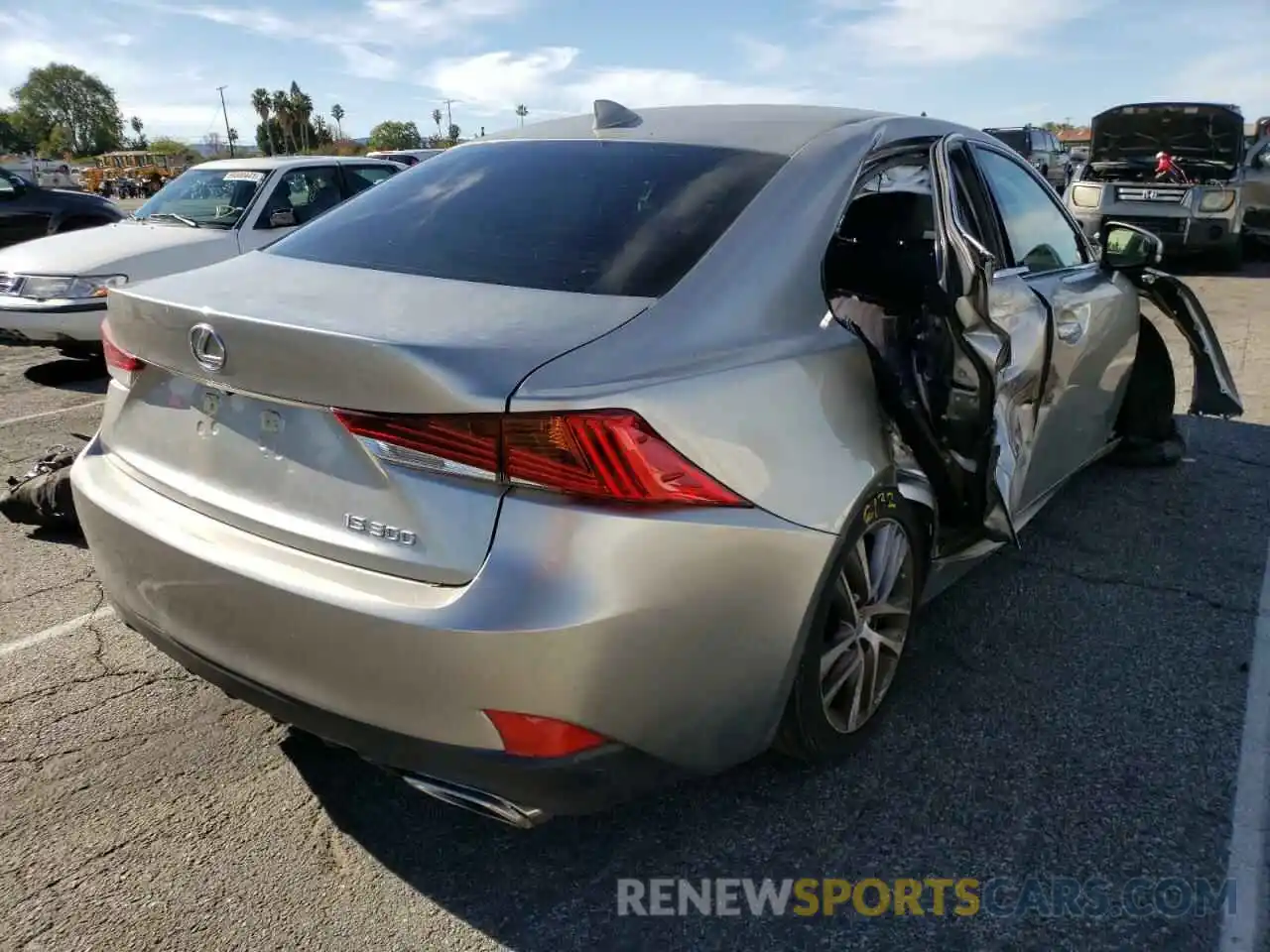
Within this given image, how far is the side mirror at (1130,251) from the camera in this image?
4.27 metres

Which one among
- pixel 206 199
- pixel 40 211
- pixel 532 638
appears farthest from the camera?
pixel 40 211

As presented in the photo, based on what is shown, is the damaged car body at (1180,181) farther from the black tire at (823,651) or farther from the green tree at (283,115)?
the green tree at (283,115)

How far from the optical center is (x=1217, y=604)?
143 inches

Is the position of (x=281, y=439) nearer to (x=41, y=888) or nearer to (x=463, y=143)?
(x=41, y=888)

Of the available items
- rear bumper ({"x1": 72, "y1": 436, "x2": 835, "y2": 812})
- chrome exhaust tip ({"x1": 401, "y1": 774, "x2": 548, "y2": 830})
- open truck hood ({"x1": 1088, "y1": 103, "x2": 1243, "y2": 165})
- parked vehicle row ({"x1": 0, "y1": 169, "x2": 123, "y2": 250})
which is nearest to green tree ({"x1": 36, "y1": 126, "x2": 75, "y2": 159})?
parked vehicle row ({"x1": 0, "y1": 169, "x2": 123, "y2": 250})

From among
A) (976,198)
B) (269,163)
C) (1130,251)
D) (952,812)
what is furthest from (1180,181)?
(952,812)

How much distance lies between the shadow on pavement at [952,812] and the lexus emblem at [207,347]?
115 cm

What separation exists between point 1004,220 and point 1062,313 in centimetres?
41

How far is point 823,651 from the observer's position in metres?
2.39

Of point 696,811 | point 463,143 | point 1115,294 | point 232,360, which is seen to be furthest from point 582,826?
point 1115,294

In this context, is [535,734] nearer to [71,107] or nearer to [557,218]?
[557,218]

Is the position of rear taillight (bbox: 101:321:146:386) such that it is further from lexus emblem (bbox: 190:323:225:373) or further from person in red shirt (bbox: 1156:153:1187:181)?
person in red shirt (bbox: 1156:153:1187:181)

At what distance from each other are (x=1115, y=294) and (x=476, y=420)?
3493mm

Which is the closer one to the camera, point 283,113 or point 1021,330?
point 1021,330
